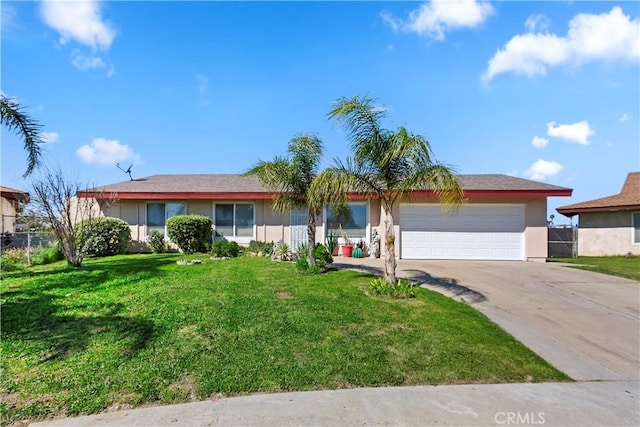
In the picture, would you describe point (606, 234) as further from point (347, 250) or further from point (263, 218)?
point (263, 218)

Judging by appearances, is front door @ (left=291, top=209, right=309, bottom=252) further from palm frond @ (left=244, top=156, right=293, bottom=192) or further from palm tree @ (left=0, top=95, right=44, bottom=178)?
palm tree @ (left=0, top=95, right=44, bottom=178)

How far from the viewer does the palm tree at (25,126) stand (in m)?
4.77

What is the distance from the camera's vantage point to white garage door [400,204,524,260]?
1412 centimetres

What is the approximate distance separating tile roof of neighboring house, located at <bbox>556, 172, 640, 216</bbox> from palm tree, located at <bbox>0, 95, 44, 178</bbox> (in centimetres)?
2259

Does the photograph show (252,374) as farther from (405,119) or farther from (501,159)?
(501,159)

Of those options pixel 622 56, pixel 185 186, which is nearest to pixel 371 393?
pixel 622 56

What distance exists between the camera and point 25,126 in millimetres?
4930

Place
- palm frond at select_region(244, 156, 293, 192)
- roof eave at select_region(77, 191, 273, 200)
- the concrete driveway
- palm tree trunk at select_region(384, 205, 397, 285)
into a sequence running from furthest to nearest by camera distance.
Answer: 1. roof eave at select_region(77, 191, 273, 200)
2. palm frond at select_region(244, 156, 293, 192)
3. palm tree trunk at select_region(384, 205, 397, 285)
4. the concrete driveway

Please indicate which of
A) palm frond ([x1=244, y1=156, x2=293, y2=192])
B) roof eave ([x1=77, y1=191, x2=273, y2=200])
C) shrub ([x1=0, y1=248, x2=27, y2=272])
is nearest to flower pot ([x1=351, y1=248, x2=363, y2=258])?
roof eave ([x1=77, y1=191, x2=273, y2=200])

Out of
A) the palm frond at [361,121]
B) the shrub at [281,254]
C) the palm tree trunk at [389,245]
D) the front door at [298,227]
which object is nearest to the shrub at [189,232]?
the front door at [298,227]

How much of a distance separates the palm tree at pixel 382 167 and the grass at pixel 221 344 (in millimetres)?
1922

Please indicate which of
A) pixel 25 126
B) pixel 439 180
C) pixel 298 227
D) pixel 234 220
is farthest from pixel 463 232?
pixel 25 126

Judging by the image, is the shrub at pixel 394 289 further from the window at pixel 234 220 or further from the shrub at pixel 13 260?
the shrub at pixel 13 260

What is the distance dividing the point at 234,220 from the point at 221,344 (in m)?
10.5
